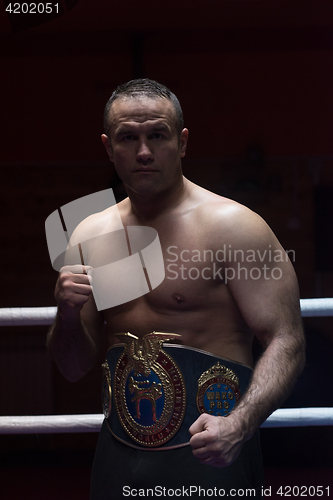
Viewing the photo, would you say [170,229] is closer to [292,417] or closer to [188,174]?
[292,417]

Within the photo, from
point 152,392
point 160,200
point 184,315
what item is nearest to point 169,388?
point 152,392

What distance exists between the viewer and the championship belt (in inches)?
40.3

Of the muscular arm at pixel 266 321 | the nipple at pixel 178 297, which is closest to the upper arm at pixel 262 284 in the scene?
the muscular arm at pixel 266 321

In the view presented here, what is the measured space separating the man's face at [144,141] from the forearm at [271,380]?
40 centimetres

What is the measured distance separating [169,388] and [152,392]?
0.04 metres

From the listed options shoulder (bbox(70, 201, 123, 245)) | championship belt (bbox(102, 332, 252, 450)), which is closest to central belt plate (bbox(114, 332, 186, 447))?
championship belt (bbox(102, 332, 252, 450))

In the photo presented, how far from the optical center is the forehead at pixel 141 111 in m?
1.04

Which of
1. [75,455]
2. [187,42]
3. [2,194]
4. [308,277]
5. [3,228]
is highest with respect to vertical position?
[187,42]

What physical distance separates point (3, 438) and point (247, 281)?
219cm

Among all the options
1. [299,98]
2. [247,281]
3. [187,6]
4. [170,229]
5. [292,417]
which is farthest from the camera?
[299,98]

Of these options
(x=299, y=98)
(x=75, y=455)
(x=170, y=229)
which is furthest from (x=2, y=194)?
(x=170, y=229)

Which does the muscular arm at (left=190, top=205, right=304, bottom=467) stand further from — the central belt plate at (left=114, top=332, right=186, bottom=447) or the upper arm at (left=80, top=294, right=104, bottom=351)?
the upper arm at (left=80, top=294, right=104, bottom=351)

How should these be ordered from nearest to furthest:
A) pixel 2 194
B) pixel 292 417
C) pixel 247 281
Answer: pixel 247 281, pixel 292 417, pixel 2 194

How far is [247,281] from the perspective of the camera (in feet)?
3.28
